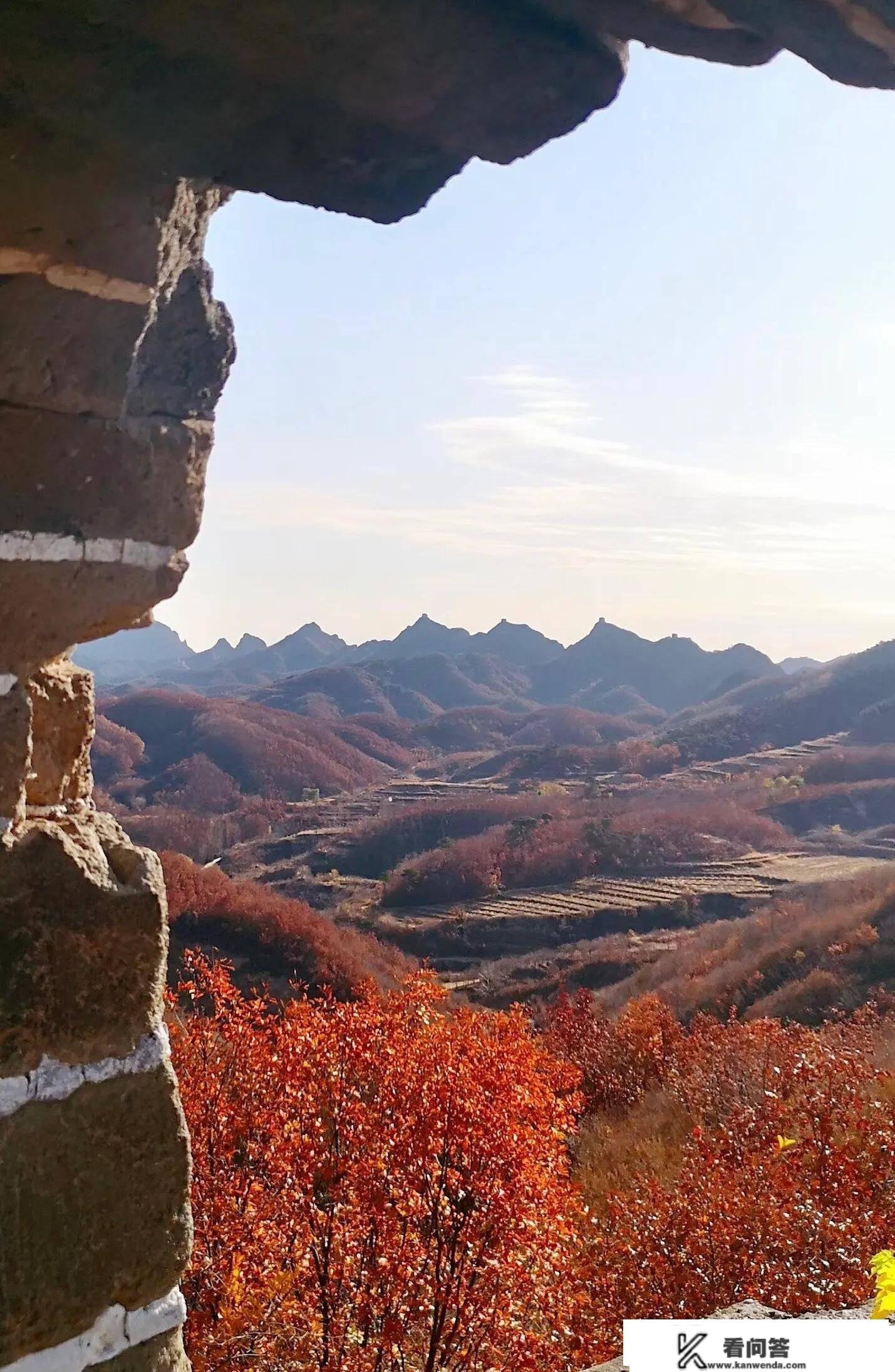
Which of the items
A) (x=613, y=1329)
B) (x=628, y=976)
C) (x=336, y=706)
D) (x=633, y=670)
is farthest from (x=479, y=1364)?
(x=633, y=670)

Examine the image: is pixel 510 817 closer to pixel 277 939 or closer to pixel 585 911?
pixel 585 911

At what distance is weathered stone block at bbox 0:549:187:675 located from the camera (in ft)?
7.72

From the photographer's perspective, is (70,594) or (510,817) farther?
(510,817)

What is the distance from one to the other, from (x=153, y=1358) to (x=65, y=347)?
2.50m

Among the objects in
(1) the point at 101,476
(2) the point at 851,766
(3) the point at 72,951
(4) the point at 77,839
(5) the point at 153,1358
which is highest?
(1) the point at 101,476

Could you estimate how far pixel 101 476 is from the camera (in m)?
2.52

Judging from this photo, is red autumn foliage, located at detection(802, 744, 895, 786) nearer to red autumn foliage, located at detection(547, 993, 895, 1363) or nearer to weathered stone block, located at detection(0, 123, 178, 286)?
red autumn foliage, located at detection(547, 993, 895, 1363)

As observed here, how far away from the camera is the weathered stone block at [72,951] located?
7.25ft

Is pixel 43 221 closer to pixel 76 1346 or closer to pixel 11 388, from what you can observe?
pixel 11 388

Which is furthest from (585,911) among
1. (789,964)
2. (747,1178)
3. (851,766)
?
(851,766)

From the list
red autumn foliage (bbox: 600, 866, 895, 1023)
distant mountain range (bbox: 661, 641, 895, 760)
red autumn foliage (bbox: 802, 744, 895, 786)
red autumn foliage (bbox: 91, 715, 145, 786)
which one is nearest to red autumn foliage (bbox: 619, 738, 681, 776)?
distant mountain range (bbox: 661, 641, 895, 760)

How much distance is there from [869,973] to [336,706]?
124m

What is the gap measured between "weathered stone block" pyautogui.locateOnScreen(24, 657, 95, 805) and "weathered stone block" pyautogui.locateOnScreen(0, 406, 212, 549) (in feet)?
1.44

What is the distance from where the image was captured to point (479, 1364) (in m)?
11.3
